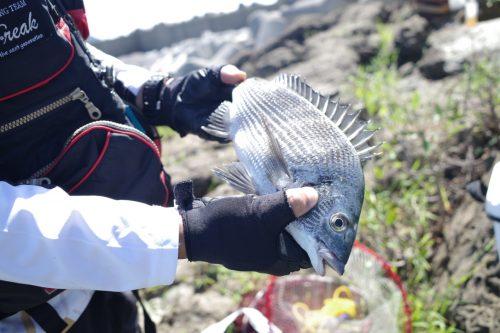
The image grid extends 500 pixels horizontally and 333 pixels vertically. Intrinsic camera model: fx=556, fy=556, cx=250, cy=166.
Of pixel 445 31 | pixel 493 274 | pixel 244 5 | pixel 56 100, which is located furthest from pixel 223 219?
pixel 244 5

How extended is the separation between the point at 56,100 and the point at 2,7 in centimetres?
38

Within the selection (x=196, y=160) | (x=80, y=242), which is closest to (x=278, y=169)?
(x=80, y=242)

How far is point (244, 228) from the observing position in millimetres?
1929

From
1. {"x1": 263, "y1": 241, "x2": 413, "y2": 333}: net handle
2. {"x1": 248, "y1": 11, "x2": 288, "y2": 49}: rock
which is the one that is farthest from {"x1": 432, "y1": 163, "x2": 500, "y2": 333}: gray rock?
{"x1": 248, "y1": 11, "x2": 288, "y2": 49}: rock

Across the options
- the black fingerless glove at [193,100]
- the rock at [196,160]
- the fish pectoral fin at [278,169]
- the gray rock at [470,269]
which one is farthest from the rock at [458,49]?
the fish pectoral fin at [278,169]

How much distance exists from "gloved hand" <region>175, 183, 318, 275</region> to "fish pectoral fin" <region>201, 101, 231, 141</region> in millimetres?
604

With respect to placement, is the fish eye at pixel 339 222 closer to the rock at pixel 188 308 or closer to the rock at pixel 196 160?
the rock at pixel 188 308

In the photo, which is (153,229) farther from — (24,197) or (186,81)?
(186,81)

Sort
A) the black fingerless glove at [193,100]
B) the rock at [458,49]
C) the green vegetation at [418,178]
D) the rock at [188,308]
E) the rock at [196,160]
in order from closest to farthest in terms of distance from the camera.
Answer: the black fingerless glove at [193,100]
the green vegetation at [418,178]
the rock at [188,308]
the rock at [196,160]
the rock at [458,49]

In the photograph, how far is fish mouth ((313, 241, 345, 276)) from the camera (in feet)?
6.52

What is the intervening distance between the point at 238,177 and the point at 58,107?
75 cm

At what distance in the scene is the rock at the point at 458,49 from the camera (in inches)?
213

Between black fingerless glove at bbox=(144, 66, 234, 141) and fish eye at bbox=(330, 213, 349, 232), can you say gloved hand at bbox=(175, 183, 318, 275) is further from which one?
black fingerless glove at bbox=(144, 66, 234, 141)

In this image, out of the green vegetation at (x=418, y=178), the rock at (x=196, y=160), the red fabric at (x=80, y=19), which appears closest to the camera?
the red fabric at (x=80, y=19)
